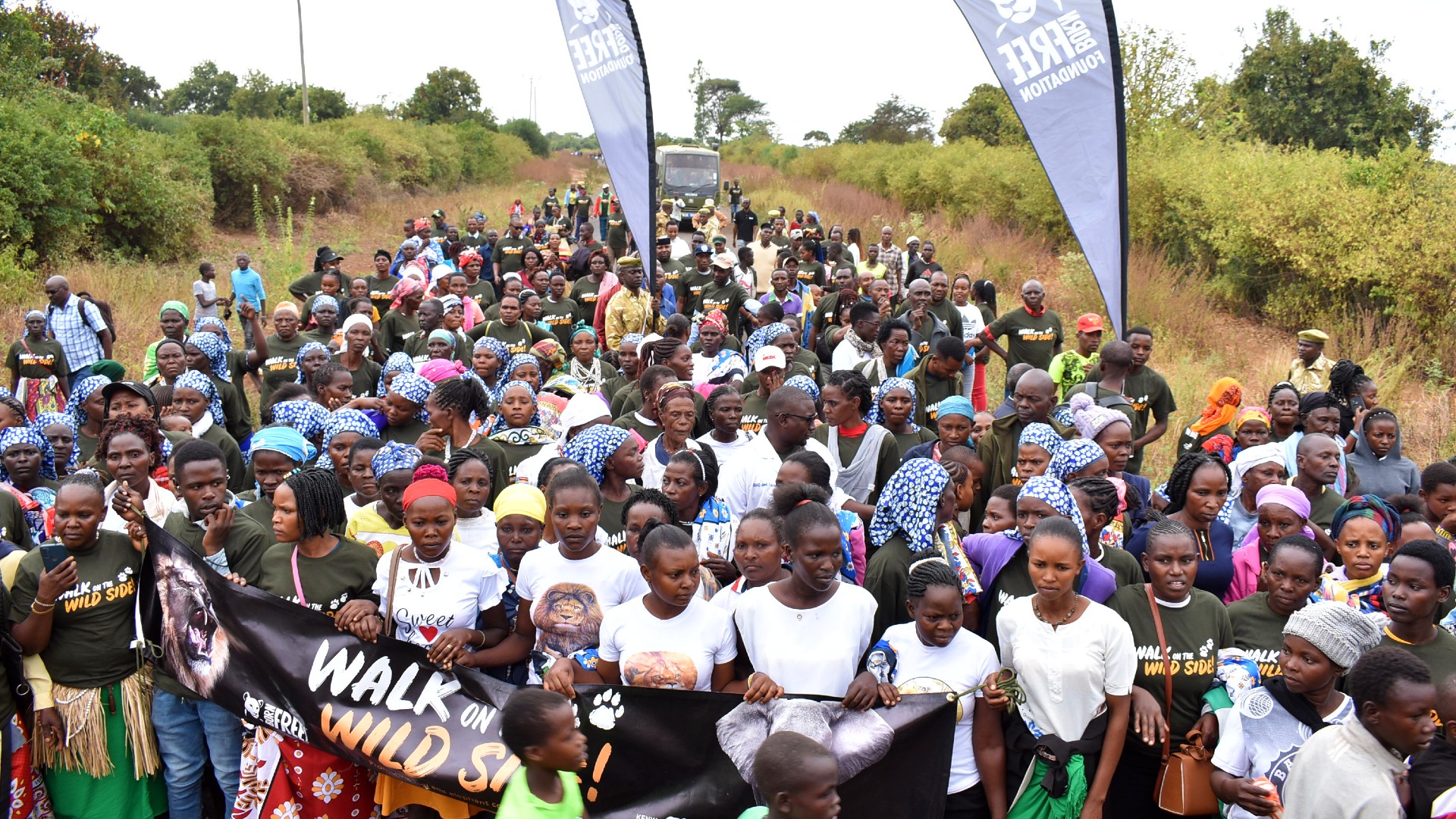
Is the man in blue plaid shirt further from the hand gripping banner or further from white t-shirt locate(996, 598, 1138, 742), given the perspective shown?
white t-shirt locate(996, 598, 1138, 742)

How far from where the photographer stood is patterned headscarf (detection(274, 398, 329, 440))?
656 cm

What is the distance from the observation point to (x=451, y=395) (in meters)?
6.38

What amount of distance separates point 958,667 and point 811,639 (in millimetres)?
558

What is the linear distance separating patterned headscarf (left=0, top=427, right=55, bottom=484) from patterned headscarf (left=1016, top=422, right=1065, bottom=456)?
18.1ft

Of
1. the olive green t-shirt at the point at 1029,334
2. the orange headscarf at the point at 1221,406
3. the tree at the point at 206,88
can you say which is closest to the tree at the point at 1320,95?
the olive green t-shirt at the point at 1029,334

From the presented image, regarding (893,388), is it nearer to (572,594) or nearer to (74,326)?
(572,594)

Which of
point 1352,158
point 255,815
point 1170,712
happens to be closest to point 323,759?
point 255,815

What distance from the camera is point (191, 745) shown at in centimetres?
479

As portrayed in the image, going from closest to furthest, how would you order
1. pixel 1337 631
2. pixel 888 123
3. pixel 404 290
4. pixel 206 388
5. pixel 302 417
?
pixel 1337 631 < pixel 302 417 < pixel 206 388 < pixel 404 290 < pixel 888 123

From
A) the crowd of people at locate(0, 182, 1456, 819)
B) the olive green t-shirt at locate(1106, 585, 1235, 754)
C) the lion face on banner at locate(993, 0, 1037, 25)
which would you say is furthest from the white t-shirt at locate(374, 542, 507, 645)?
the lion face on banner at locate(993, 0, 1037, 25)

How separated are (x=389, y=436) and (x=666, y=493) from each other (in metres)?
2.47

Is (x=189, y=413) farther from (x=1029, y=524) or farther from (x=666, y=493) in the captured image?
(x=1029, y=524)

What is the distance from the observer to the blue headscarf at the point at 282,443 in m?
5.35

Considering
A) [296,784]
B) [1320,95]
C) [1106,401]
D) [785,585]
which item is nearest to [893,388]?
[1106,401]
